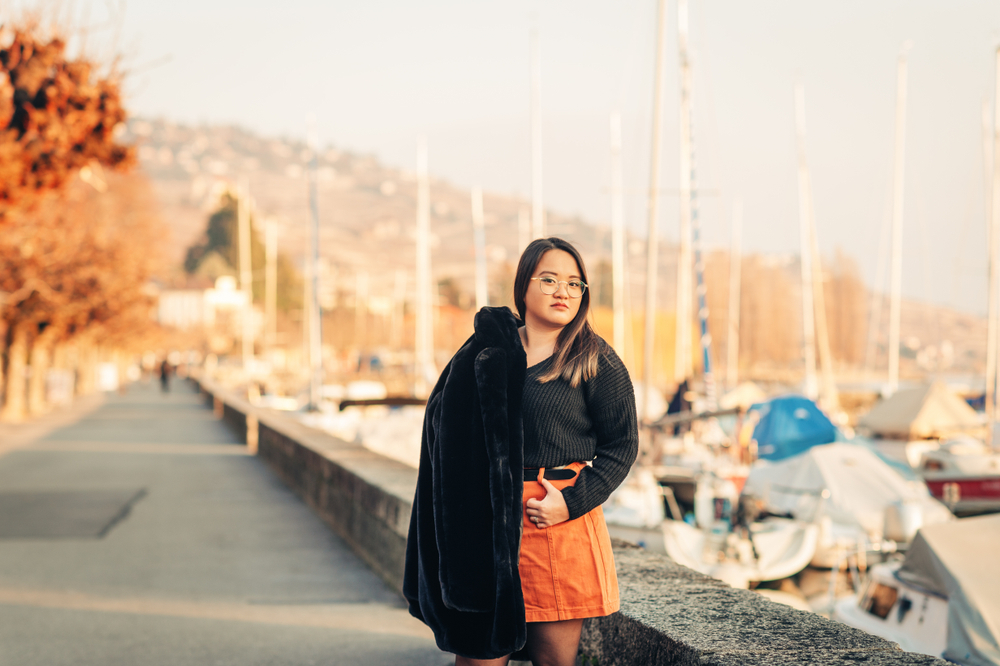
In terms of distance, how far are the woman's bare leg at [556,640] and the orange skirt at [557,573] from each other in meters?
0.04

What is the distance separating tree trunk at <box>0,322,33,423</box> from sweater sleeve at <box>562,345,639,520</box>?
1316 inches

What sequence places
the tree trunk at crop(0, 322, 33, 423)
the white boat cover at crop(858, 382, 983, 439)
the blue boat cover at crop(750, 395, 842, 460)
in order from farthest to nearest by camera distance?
the tree trunk at crop(0, 322, 33, 423)
the white boat cover at crop(858, 382, 983, 439)
the blue boat cover at crop(750, 395, 842, 460)

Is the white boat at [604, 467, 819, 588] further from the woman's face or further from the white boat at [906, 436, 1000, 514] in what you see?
the woman's face

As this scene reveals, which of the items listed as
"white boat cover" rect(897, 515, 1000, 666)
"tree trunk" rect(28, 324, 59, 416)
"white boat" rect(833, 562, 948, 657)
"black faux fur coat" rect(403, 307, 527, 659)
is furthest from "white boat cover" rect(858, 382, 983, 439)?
"black faux fur coat" rect(403, 307, 527, 659)

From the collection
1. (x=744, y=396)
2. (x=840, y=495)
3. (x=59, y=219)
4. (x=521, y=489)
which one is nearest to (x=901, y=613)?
(x=521, y=489)

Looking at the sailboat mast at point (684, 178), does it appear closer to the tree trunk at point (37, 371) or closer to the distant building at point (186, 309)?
the tree trunk at point (37, 371)

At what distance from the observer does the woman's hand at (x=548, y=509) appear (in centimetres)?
283

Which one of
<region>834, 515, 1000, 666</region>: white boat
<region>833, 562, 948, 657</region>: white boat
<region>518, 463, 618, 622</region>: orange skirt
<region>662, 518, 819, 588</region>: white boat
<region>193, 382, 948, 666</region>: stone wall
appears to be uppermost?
<region>518, 463, 618, 622</region>: orange skirt

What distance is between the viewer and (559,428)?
2.92 metres

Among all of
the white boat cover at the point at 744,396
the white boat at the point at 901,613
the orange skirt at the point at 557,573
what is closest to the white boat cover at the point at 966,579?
the white boat at the point at 901,613

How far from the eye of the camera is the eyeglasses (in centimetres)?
304

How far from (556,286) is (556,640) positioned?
1.05 m

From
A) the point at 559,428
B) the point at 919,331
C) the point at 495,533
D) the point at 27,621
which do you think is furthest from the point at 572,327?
the point at 919,331

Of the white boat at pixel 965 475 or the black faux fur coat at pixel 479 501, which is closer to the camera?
the black faux fur coat at pixel 479 501
